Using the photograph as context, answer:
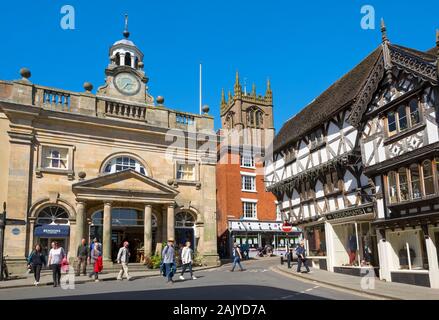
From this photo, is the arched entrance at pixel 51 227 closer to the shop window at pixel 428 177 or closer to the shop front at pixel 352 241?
the shop front at pixel 352 241

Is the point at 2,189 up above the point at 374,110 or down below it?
below

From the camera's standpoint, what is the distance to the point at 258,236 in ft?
140

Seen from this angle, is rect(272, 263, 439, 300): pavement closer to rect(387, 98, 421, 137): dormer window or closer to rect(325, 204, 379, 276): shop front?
rect(325, 204, 379, 276): shop front

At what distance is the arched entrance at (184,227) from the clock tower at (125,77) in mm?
8376

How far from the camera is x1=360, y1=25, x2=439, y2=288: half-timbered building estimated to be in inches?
575

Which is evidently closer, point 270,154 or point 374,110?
point 374,110

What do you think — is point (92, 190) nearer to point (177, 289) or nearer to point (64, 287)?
point (64, 287)

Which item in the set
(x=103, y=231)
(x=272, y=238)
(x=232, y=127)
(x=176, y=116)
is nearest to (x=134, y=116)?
(x=176, y=116)

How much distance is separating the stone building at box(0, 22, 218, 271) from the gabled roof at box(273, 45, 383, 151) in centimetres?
621

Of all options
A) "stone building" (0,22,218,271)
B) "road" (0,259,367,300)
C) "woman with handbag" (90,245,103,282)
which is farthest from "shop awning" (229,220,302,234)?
"road" (0,259,367,300)

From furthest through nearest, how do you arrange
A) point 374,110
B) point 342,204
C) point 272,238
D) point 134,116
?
point 272,238 < point 134,116 < point 342,204 < point 374,110

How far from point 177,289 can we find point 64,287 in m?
4.56

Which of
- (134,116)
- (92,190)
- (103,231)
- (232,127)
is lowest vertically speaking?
(103,231)

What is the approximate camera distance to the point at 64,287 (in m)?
15.5
